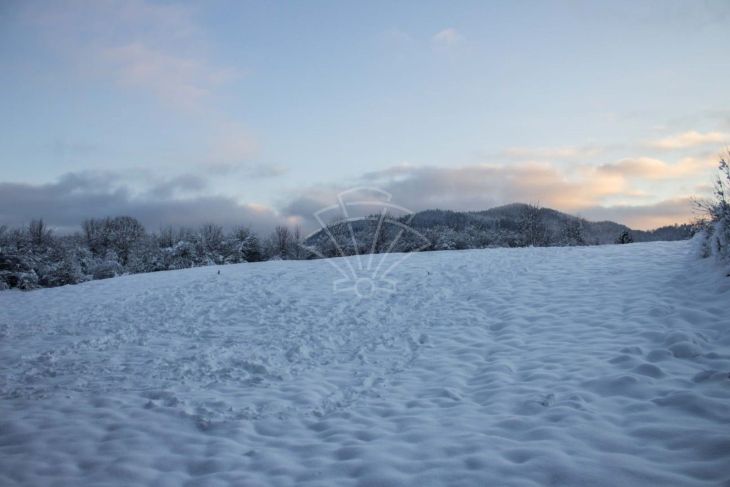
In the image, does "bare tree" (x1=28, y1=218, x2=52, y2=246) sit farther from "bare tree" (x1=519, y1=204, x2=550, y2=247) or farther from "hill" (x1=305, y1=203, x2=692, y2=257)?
"bare tree" (x1=519, y1=204, x2=550, y2=247)

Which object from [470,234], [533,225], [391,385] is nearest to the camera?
[391,385]

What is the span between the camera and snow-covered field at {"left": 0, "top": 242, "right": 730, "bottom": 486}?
4199 millimetres

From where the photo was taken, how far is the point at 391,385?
269 inches

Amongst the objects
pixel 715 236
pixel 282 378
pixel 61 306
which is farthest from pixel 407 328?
pixel 61 306

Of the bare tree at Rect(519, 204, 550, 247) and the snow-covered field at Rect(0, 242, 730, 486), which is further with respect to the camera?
the bare tree at Rect(519, 204, 550, 247)

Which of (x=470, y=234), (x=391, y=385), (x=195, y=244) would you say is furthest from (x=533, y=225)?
(x=391, y=385)

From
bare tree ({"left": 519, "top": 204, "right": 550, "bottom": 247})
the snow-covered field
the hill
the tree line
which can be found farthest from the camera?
bare tree ({"left": 519, "top": 204, "right": 550, "bottom": 247})

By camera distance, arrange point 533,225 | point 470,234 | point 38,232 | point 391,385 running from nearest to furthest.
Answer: point 391,385, point 38,232, point 470,234, point 533,225

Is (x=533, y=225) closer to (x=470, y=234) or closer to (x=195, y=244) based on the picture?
(x=470, y=234)

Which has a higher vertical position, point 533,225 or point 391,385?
point 533,225

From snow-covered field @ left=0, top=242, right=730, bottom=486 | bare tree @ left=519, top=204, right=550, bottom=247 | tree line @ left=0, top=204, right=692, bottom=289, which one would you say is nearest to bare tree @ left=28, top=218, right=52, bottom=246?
tree line @ left=0, top=204, right=692, bottom=289

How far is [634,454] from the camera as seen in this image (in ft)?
13.0

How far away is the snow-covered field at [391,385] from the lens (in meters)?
4.20

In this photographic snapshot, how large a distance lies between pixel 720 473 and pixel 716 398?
1.66 meters
